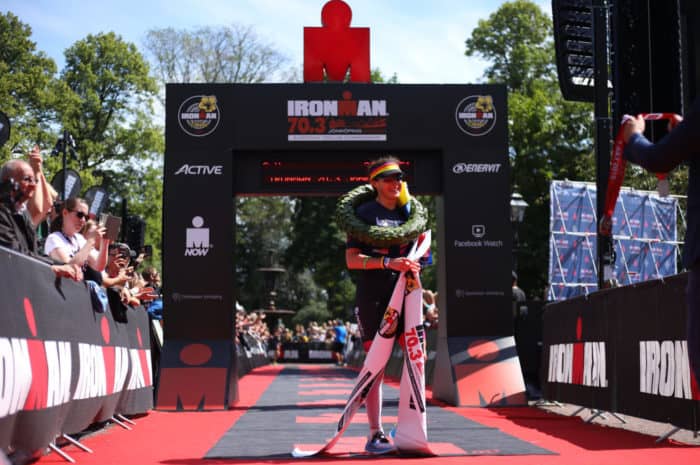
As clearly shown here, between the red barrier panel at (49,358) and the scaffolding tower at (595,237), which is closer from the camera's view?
the red barrier panel at (49,358)

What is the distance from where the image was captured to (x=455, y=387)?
1255cm

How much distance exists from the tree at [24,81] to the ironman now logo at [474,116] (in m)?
24.3

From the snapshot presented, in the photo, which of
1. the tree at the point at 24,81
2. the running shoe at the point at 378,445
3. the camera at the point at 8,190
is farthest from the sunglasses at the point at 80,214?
the tree at the point at 24,81

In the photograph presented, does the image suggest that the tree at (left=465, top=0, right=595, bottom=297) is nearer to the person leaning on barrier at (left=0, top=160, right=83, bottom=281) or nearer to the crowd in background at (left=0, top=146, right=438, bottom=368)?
the crowd in background at (left=0, top=146, right=438, bottom=368)

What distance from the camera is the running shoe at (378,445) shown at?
649cm

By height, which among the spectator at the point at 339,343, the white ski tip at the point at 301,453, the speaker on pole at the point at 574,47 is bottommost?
the spectator at the point at 339,343

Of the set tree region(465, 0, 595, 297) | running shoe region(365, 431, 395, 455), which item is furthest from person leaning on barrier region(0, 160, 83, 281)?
tree region(465, 0, 595, 297)

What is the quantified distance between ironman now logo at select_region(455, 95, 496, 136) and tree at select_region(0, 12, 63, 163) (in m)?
24.3

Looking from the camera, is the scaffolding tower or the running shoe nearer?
the running shoe

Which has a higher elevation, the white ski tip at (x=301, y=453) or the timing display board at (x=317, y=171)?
the timing display board at (x=317, y=171)

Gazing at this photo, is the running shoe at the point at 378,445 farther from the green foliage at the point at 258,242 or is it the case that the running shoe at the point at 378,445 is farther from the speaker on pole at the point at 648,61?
the green foliage at the point at 258,242

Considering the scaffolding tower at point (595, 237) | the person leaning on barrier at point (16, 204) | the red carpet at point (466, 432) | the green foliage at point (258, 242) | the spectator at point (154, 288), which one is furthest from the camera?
the green foliage at point (258, 242)

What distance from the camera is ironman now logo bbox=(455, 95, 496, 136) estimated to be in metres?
13.0

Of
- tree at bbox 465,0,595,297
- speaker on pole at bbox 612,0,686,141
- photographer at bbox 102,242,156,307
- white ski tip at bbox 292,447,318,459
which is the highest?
tree at bbox 465,0,595,297
